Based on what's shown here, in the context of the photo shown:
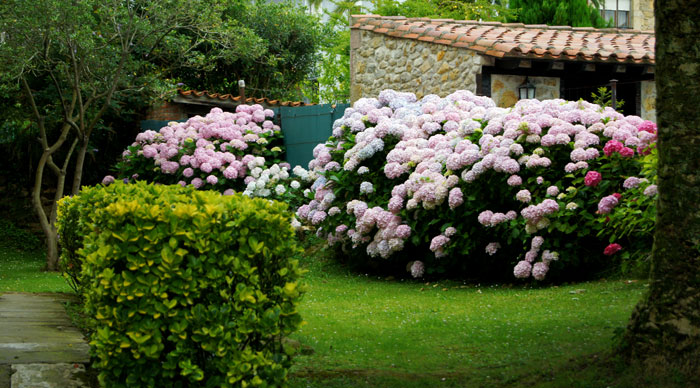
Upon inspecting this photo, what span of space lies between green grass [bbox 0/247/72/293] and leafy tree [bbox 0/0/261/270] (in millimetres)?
596

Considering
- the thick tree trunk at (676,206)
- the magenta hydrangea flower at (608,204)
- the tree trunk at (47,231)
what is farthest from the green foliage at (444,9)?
the thick tree trunk at (676,206)

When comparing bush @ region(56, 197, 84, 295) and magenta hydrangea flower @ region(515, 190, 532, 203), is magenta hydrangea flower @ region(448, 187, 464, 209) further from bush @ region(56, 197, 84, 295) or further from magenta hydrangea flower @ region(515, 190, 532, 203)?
bush @ region(56, 197, 84, 295)

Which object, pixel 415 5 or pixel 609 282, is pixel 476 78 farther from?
pixel 415 5

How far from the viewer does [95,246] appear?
4.05 m

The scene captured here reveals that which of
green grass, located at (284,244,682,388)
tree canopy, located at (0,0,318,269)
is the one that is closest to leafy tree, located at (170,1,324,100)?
tree canopy, located at (0,0,318,269)

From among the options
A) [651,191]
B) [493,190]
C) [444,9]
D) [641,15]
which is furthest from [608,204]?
[444,9]

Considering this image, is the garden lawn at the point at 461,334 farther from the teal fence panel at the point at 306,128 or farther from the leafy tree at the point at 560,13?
the leafy tree at the point at 560,13

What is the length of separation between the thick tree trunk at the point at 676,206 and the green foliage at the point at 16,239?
12.9 metres

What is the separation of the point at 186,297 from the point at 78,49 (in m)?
9.34

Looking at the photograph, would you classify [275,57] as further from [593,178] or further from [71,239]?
[71,239]

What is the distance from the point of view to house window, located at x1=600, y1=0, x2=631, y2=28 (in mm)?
25688

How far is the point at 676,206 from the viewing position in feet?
14.2

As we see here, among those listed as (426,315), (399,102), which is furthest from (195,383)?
(399,102)

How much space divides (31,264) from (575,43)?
1034 centimetres
